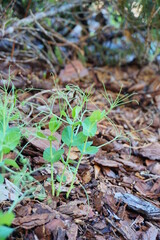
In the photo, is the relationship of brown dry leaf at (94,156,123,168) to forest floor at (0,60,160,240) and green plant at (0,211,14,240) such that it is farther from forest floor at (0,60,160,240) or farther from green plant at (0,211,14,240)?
green plant at (0,211,14,240)

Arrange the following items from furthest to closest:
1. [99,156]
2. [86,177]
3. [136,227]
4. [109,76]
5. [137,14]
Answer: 1. [109,76]
2. [137,14]
3. [99,156]
4. [86,177]
5. [136,227]

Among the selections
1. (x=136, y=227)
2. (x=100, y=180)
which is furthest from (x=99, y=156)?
(x=136, y=227)

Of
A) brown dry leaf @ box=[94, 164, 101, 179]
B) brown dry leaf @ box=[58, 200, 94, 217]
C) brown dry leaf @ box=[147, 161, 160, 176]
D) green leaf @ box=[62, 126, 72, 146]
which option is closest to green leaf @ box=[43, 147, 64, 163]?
green leaf @ box=[62, 126, 72, 146]

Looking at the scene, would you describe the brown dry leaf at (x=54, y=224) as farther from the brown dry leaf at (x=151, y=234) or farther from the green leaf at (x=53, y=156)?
the brown dry leaf at (x=151, y=234)

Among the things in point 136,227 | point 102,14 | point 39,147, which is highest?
point 102,14

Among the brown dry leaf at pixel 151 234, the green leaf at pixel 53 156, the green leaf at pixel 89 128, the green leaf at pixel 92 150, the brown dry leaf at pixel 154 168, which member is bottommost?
the brown dry leaf at pixel 151 234

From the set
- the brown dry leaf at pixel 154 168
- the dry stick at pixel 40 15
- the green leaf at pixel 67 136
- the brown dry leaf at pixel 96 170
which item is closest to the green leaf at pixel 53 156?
the green leaf at pixel 67 136

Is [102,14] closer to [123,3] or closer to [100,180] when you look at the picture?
[123,3]
